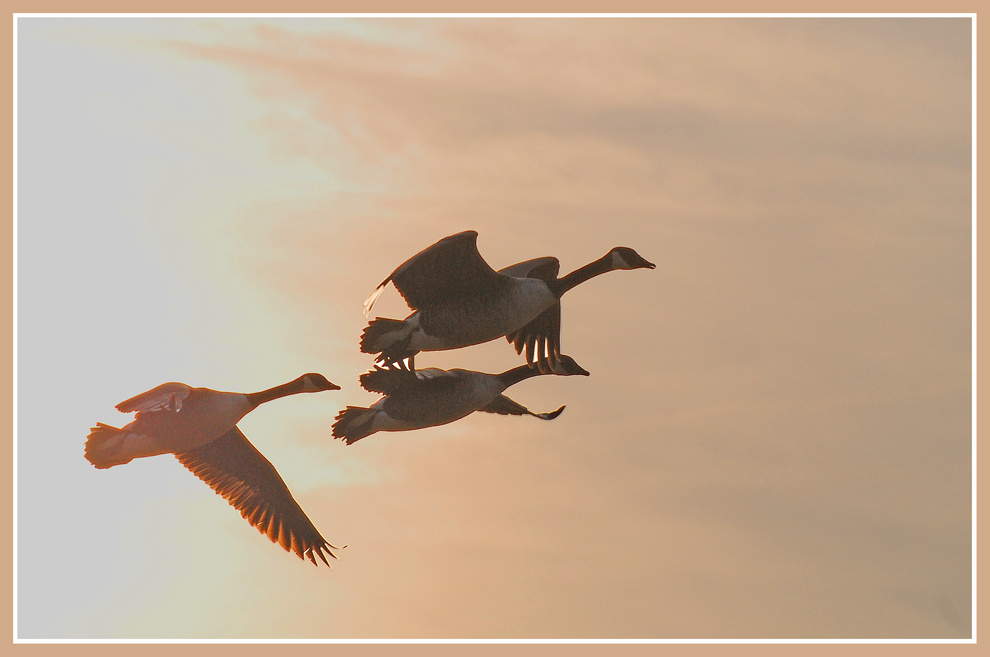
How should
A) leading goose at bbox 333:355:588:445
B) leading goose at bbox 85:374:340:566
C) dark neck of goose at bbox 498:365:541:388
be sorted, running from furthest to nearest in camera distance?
1. leading goose at bbox 85:374:340:566
2. dark neck of goose at bbox 498:365:541:388
3. leading goose at bbox 333:355:588:445

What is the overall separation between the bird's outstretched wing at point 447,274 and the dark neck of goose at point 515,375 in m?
1.00

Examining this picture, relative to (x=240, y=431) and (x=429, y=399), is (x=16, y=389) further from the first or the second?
(x=429, y=399)

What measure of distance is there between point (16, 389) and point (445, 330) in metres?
6.29

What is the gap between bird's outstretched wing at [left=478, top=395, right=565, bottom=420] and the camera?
41.2 feet

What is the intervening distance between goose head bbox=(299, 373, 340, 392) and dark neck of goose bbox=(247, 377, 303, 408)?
4 centimetres

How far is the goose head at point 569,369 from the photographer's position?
1288 cm

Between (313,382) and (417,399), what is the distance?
1844mm

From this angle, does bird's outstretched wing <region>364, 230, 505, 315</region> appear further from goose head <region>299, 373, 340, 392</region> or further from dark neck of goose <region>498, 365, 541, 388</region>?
goose head <region>299, 373, 340, 392</region>

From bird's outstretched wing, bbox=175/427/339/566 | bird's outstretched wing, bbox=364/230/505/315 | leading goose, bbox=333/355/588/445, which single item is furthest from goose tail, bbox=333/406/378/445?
bird's outstretched wing, bbox=175/427/339/566

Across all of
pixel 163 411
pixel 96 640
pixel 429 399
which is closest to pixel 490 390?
pixel 429 399

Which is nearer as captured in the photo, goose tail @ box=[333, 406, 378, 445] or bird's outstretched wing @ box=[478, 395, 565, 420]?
goose tail @ box=[333, 406, 378, 445]

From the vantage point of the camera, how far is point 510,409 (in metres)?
12.7

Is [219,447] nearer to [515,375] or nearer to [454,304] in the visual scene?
[515,375]

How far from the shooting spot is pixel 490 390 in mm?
11969
